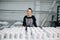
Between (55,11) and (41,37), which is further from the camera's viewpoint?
(55,11)

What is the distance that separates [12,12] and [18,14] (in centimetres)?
29

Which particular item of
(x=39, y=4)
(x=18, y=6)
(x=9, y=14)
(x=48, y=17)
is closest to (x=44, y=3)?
(x=39, y=4)

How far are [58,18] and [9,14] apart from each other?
220 centimetres

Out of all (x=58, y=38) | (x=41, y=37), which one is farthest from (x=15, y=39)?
(x=58, y=38)

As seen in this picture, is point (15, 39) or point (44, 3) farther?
point (44, 3)

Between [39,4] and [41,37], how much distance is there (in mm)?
4823

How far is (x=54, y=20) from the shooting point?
5.95 metres

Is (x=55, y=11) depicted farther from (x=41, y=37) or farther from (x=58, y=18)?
(x=41, y=37)

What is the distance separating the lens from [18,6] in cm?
607

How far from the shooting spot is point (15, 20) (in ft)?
19.7

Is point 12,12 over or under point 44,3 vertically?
under

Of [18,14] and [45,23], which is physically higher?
[18,14]

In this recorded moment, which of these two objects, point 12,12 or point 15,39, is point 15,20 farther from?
point 15,39

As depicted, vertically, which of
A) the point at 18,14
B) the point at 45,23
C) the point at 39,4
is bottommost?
the point at 45,23
